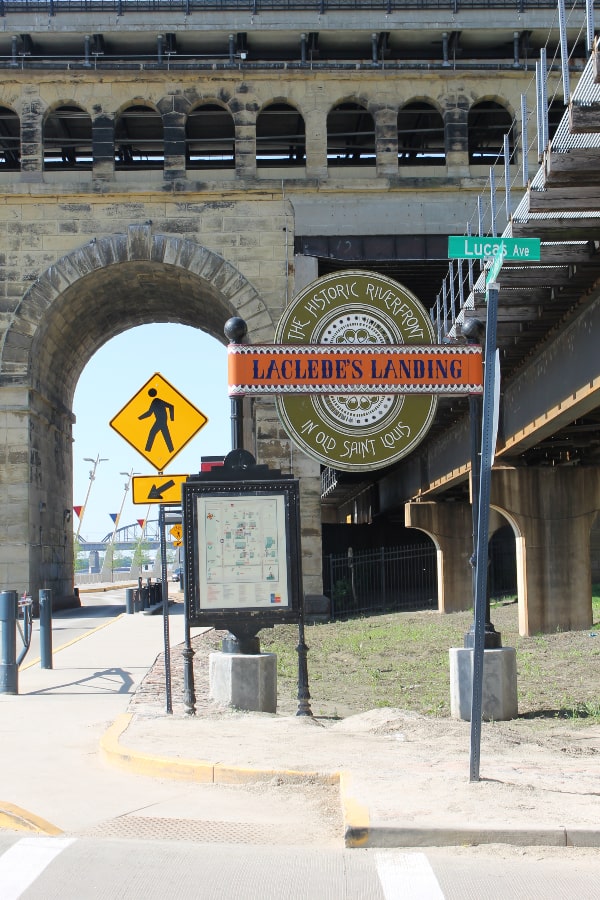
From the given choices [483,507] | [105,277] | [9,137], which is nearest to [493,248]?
[483,507]

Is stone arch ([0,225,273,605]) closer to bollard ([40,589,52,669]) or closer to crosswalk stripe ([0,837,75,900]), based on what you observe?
bollard ([40,589,52,669])

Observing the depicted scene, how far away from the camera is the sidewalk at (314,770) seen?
Answer: 6.70 meters

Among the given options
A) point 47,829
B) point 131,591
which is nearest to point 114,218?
point 131,591

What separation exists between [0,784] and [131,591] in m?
26.7

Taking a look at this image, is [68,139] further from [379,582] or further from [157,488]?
[157,488]

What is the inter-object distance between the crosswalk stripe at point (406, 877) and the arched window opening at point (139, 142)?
1467 inches

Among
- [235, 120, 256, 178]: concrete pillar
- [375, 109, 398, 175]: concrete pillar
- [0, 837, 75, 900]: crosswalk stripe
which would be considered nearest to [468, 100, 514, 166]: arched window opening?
[375, 109, 398, 175]: concrete pillar

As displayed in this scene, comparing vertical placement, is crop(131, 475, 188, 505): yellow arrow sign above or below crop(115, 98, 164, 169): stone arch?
below

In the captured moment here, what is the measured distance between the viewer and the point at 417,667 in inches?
695

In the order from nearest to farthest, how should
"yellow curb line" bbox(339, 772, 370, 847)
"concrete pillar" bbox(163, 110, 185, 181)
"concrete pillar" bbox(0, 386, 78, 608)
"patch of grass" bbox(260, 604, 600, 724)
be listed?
1. "yellow curb line" bbox(339, 772, 370, 847)
2. "patch of grass" bbox(260, 604, 600, 724)
3. "concrete pillar" bbox(0, 386, 78, 608)
4. "concrete pillar" bbox(163, 110, 185, 181)

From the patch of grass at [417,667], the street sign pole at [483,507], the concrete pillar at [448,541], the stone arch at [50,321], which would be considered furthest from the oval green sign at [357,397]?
the stone arch at [50,321]

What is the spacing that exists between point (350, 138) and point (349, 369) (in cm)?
3596

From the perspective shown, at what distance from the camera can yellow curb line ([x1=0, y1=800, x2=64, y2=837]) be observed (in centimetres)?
714

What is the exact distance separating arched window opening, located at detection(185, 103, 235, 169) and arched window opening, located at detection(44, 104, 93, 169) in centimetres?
415
